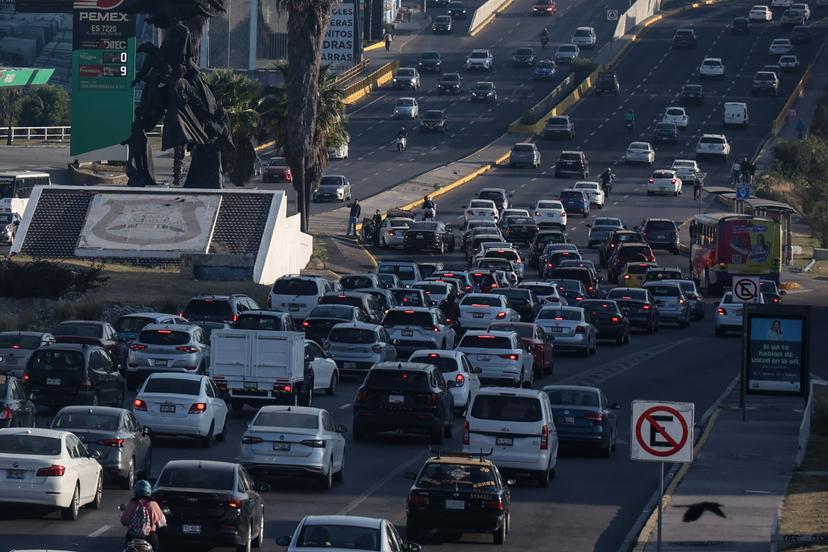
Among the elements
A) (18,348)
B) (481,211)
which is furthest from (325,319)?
(481,211)

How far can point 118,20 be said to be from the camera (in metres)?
84.0

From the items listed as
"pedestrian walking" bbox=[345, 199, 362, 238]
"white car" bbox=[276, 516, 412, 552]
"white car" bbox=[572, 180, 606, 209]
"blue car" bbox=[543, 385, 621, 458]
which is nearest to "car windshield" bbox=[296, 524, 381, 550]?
"white car" bbox=[276, 516, 412, 552]

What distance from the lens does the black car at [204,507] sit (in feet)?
72.6

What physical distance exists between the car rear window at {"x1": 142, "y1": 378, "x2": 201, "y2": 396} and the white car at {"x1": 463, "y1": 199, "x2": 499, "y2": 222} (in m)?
50.2

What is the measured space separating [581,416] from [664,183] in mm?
63380

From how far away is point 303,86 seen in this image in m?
72.6

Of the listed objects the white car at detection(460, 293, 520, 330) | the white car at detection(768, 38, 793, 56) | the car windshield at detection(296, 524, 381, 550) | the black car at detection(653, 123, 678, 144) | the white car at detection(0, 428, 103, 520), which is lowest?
the white car at detection(460, 293, 520, 330)

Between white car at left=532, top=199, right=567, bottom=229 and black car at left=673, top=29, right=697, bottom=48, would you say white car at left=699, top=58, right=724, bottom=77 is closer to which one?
black car at left=673, top=29, right=697, bottom=48

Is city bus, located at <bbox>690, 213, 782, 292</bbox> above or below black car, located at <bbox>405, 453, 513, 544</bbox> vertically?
below

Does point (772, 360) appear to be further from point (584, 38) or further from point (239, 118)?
point (584, 38)

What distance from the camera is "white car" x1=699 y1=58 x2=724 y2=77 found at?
413ft

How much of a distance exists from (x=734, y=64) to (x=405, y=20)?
3903 centimetres

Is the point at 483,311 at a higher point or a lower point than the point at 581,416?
lower

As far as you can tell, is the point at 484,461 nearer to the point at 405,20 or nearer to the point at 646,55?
the point at 646,55
